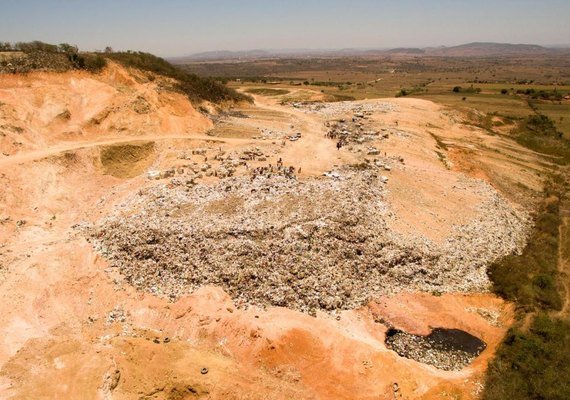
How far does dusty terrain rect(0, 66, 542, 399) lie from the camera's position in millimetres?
17062

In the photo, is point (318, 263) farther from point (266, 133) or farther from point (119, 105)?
point (119, 105)

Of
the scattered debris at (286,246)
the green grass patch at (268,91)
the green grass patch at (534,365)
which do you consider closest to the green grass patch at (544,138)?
the scattered debris at (286,246)

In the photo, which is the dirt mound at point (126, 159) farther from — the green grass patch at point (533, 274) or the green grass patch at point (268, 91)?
the green grass patch at point (268, 91)

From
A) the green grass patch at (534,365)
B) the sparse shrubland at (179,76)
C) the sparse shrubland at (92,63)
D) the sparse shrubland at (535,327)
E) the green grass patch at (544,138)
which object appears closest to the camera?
the green grass patch at (534,365)

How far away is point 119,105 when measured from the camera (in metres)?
40.2

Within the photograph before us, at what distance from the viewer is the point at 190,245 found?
23.4 m

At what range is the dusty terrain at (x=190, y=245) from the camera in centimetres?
1706

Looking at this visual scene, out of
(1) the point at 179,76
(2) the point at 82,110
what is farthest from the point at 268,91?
(2) the point at 82,110

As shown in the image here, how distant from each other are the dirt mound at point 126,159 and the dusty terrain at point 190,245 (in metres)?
0.17

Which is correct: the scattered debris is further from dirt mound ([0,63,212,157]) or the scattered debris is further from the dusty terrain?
dirt mound ([0,63,212,157])

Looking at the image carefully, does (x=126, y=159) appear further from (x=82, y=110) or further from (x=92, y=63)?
(x=92, y=63)

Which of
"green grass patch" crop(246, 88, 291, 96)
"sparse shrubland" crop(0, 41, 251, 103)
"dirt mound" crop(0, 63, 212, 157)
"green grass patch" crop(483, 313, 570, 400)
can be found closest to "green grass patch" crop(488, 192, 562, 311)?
"green grass patch" crop(483, 313, 570, 400)

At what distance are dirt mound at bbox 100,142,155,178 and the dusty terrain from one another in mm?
170

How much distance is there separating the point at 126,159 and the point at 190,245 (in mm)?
A: 16249
